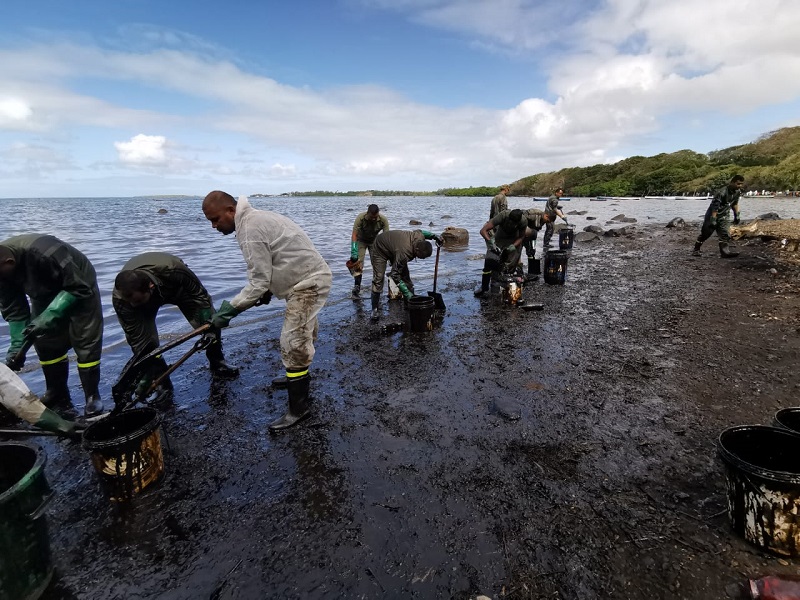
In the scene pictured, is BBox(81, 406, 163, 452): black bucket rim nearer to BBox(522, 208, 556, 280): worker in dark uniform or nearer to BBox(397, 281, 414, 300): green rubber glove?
BBox(397, 281, 414, 300): green rubber glove

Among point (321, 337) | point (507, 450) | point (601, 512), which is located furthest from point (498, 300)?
point (601, 512)

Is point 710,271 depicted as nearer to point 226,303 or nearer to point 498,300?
point 498,300

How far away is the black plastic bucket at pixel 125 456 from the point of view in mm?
2924

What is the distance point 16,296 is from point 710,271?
46.5ft

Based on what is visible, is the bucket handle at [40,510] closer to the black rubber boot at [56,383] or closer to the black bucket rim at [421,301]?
the black rubber boot at [56,383]

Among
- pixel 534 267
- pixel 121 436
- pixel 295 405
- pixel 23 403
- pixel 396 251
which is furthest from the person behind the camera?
pixel 534 267

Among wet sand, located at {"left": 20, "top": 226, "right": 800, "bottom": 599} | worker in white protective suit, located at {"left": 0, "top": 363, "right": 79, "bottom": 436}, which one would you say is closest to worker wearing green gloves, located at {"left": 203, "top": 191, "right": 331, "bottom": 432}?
wet sand, located at {"left": 20, "top": 226, "right": 800, "bottom": 599}

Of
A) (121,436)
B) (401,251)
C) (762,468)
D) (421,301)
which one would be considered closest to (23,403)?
(121,436)

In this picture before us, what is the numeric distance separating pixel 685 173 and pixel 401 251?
291ft

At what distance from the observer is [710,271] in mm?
10852

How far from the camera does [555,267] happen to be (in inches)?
404

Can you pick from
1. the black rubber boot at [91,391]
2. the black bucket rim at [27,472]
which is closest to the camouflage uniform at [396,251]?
the black rubber boot at [91,391]

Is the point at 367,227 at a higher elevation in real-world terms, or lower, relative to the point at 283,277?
higher

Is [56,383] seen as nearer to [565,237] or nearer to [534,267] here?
[534,267]
